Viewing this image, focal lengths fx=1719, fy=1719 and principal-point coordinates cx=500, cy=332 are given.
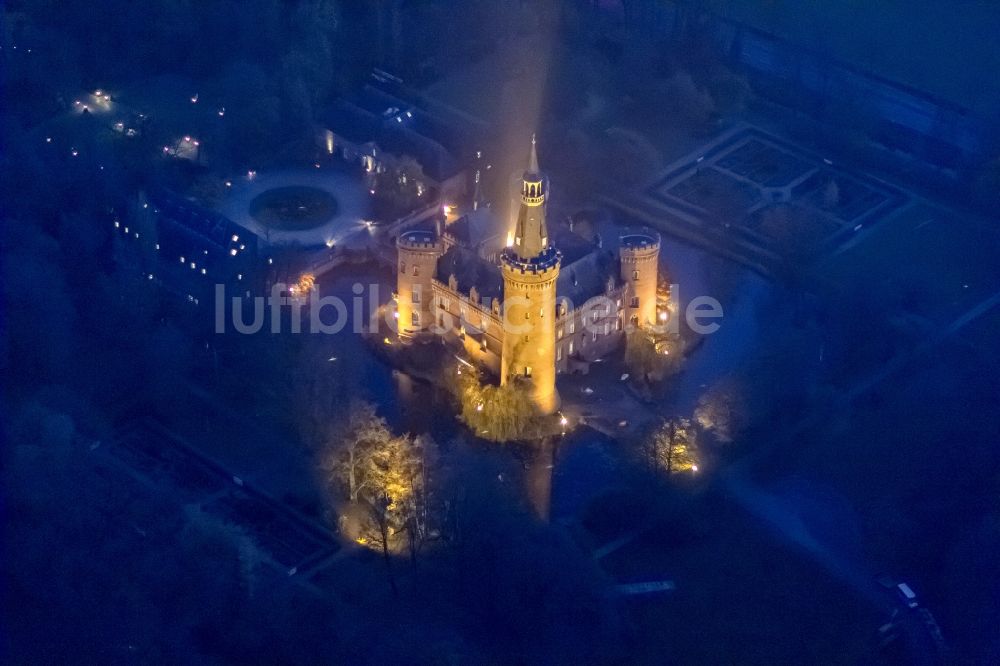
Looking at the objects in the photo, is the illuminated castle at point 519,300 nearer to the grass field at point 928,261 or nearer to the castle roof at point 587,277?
the castle roof at point 587,277

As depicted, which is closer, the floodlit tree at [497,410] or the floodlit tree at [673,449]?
the floodlit tree at [673,449]

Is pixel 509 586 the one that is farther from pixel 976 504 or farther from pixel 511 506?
pixel 976 504

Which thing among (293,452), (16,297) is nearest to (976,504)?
(293,452)

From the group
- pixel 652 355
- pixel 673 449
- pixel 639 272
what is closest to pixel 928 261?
pixel 639 272

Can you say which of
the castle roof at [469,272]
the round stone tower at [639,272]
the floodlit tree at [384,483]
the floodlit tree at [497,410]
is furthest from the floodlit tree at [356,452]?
the round stone tower at [639,272]

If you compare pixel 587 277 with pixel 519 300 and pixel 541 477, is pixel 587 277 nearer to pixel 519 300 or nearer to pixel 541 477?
pixel 519 300
